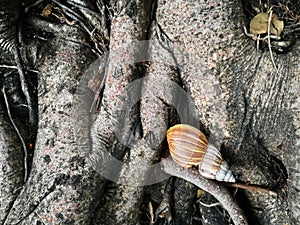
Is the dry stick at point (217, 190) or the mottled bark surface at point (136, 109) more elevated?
the mottled bark surface at point (136, 109)

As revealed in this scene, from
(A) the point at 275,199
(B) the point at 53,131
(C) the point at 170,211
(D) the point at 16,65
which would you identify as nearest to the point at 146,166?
(C) the point at 170,211

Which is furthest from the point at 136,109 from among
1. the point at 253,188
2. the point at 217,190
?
the point at 253,188

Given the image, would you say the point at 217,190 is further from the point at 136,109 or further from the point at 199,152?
the point at 136,109

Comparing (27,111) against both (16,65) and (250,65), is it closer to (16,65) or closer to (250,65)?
(16,65)

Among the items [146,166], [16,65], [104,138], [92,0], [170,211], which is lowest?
[170,211]

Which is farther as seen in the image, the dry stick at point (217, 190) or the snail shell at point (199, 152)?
the dry stick at point (217, 190)
